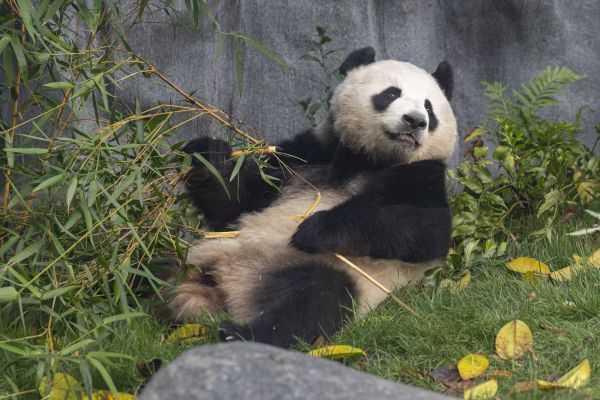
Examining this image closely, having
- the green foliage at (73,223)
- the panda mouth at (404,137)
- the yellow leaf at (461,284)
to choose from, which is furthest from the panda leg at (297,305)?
the panda mouth at (404,137)

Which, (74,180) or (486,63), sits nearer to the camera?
(74,180)

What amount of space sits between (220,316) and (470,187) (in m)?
2.22

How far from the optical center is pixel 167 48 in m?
5.96

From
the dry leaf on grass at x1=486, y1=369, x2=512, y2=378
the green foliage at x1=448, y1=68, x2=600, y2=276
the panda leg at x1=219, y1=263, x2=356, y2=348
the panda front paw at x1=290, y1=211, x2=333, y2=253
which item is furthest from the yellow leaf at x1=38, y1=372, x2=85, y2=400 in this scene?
the green foliage at x1=448, y1=68, x2=600, y2=276

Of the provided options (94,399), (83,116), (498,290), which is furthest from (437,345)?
(83,116)

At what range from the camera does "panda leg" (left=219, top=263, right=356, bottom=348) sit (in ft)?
12.8

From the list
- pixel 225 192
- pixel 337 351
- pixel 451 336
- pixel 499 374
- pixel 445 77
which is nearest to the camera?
pixel 499 374

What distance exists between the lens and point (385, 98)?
511 cm

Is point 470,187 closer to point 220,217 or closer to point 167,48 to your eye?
point 220,217

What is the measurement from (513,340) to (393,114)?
5.35ft

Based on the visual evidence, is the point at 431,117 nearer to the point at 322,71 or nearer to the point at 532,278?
the point at 532,278

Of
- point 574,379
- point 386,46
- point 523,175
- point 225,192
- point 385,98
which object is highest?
point 386,46

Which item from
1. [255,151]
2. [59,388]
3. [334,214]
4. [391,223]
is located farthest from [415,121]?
[59,388]

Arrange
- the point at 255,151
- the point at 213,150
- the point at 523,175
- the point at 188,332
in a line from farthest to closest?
the point at 523,175
the point at 213,150
the point at 255,151
the point at 188,332
